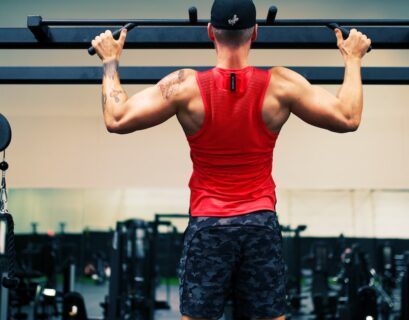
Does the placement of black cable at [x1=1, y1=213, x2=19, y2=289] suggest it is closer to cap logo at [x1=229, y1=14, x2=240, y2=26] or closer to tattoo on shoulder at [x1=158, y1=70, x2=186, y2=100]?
tattoo on shoulder at [x1=158, y1=70, x2=186, y2=100]

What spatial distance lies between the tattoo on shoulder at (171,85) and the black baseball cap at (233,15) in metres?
0.19

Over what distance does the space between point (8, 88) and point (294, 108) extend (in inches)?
213

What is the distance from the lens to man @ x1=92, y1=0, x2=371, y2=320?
1671 mm

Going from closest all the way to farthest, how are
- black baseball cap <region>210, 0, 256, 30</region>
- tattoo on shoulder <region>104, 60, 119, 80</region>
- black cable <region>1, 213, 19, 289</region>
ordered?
black baseball cap <region>210, 0, 256, 30</region>
tattoo on shoulder <region>104, 60, 119, 80</region>
black cable <region>1, 213, 19, 289</region>

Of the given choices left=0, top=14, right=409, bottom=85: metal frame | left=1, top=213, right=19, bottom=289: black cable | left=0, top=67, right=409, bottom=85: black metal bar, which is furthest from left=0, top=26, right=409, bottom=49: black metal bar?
left=1, top=213, right=19, bottom=289: black cable

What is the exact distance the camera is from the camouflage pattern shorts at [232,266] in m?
1.67

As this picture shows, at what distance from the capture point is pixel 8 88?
646cm

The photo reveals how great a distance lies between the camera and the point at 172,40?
7.00ft

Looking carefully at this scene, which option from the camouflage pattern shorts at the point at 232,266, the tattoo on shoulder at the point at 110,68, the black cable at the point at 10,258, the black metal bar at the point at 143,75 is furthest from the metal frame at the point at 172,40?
the camouflage pattern shorts at the point at 232,266

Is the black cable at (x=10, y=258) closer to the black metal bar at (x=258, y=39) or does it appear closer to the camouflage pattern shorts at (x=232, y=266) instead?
the black metal bar at (x=258, y=39)

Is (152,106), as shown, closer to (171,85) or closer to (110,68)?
(171,85)

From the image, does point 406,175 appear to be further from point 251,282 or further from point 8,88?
point 251,282

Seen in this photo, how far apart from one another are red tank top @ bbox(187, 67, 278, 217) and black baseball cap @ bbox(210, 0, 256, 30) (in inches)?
5.2

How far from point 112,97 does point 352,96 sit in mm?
733
